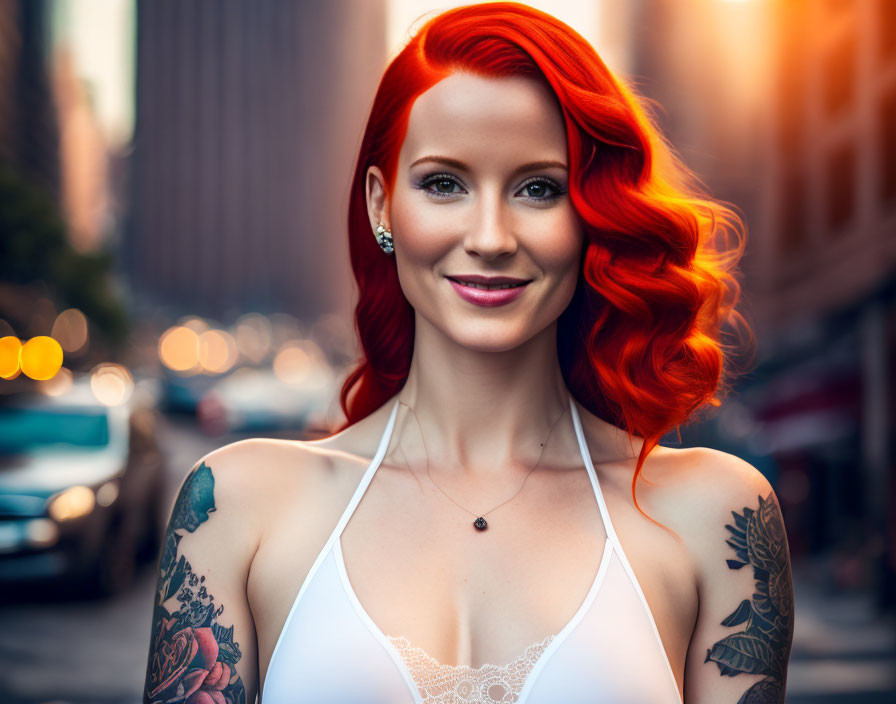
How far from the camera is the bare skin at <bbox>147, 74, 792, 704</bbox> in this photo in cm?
200

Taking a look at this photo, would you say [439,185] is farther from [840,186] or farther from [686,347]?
[840,186]

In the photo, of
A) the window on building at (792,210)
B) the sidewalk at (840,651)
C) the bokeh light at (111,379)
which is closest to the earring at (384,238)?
the sidewalk at (840,651)

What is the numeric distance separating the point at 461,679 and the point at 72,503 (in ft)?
23.2

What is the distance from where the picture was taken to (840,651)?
305 inches

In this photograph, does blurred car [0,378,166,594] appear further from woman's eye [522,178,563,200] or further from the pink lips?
woman's eye [522,178,563,200]

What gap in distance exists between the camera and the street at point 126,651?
6445 mm

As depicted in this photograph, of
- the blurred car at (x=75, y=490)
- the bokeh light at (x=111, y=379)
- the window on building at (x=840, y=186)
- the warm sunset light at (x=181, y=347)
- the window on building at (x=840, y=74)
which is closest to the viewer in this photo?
the blurred car at (x=75, y=490)

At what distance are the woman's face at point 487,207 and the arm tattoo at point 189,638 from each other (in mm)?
649

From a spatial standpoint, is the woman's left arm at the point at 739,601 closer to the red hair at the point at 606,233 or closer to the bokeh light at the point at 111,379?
the red hair at the point at 606,233

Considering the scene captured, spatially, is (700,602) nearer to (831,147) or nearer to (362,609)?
(362,609)

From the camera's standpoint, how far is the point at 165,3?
146750 millimetres

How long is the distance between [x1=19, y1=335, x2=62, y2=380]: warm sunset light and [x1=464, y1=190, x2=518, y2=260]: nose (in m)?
42.4

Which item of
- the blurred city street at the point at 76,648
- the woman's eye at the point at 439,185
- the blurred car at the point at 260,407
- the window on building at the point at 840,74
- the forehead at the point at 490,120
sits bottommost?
the blurred car at the point at 260,407

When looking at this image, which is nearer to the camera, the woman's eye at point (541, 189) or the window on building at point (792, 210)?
the woman's eye at point (541, 189)
